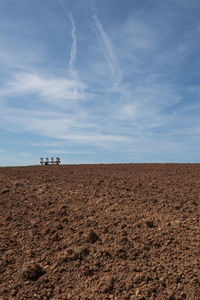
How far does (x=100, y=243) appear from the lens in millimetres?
6324

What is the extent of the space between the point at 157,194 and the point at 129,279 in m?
4.81

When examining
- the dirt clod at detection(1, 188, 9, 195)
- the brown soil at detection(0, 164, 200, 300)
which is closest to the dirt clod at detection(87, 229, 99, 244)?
the brown soil at detection(0, 164, 200, 300)

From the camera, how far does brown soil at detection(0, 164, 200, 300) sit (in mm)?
5031

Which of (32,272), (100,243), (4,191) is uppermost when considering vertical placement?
(4,191)

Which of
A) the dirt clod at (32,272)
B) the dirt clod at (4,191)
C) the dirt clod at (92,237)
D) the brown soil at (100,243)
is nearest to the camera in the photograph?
the brown soil at (100,243)

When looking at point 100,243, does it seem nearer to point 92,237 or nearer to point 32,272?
point 92,237

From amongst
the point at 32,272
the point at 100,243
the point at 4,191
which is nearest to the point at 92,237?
the point at 100,243

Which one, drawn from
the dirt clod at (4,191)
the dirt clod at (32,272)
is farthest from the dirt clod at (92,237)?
the dirt clod at (4,191)

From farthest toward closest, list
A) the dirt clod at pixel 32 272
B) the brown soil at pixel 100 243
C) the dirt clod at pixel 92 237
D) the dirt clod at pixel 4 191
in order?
the dirt clod at pixel 4 191
the dirt clod at pixel 92 237
the dirt clod at pixel 32 272
the brown soil at pixel 100 243

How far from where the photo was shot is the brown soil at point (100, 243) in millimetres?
5031

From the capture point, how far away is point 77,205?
337 inches

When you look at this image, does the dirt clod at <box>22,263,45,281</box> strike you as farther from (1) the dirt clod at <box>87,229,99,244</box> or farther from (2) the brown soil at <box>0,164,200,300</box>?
(1) the dirt clod at <box>87,229,99,244</box>

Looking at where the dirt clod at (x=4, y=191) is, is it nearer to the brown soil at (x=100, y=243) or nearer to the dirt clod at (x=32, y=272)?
the brown soil at (x=100, y=243)

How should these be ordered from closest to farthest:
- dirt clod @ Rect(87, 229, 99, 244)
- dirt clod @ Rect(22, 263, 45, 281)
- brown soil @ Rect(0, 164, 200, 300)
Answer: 1. brown soil @ Rect(0, 164, 200, 300)
2. dirt clod @ Rect(22, 263, 45, 281)
3. dirt clod @ Rect(87, 229, 99, 244)
